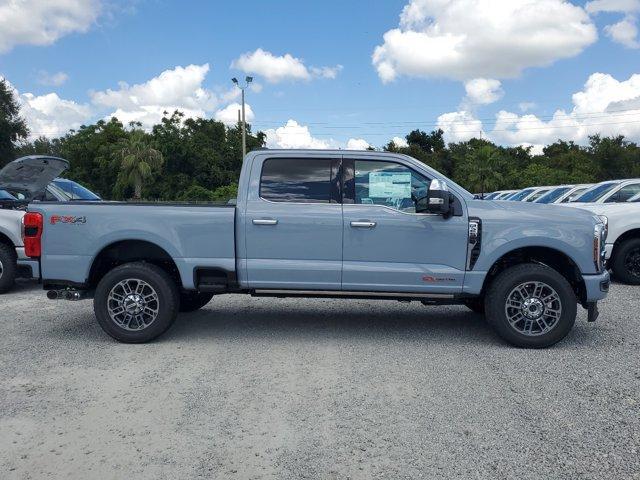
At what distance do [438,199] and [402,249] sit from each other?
0.65m

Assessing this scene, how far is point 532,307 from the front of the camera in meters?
5.94

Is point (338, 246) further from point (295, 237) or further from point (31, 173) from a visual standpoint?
point (31, 173)

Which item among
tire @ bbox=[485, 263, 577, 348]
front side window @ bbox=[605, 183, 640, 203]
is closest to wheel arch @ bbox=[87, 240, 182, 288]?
tire @ bbox=[485, 263, 577, 348]

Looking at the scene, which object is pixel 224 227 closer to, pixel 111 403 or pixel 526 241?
pixel 111 403

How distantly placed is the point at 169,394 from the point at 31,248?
251 cm

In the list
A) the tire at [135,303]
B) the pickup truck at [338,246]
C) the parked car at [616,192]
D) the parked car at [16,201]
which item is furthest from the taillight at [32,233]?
the parked car at [616,192]

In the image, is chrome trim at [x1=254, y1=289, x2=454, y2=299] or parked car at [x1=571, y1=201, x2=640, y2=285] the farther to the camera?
parked car at [x1=571, y1=201, x2=640, y2=285]

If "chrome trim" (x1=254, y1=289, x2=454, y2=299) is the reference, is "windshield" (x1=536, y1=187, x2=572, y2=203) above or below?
above

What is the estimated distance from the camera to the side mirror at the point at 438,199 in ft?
18.5

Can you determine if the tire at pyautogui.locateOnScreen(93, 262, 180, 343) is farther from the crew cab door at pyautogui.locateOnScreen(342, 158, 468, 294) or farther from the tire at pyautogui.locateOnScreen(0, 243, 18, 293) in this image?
the tire at pyautogui.locateOnScreen(0, 243, 18, 293)

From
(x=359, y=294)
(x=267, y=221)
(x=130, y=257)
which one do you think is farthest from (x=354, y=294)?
(x=130, y=257)

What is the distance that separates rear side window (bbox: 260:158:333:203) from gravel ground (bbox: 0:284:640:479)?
153cm

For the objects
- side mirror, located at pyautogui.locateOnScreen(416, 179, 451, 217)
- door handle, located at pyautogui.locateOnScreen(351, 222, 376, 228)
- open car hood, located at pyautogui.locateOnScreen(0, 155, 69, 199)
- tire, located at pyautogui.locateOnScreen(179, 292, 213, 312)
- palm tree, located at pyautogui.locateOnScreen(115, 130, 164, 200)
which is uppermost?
palm tree, located at pyautogui.locateOnScreen(115, 130, 164, 200)

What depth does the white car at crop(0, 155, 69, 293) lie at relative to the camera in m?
9.00
